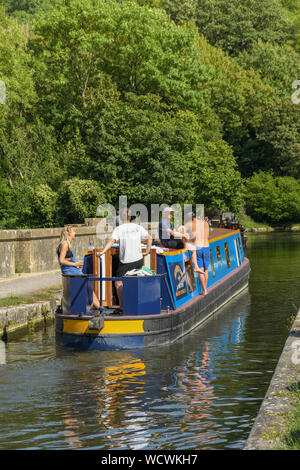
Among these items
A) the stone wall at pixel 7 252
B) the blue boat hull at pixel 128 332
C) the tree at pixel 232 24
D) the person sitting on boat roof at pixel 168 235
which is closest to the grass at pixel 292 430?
the blue boat hull at pixel 128 332

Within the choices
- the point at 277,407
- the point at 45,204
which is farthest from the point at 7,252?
the point at 45,204

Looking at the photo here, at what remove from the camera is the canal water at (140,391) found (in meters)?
7.89

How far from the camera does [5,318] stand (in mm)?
13891

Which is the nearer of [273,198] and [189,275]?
[189,275]

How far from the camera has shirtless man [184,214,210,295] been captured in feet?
52.6

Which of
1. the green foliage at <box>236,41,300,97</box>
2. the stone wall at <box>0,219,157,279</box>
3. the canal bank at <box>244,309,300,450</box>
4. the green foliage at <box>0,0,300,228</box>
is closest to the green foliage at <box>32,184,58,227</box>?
the green foliage at <box>0,0,300,228</box>

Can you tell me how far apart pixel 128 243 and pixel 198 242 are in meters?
3.47

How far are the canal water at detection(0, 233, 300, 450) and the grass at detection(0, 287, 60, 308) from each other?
2.52 ft

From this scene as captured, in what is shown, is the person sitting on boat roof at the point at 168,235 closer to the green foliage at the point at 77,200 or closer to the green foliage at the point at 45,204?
the green foliage at the point at 77,200

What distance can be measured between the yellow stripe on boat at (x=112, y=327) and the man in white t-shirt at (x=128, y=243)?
0.67 m

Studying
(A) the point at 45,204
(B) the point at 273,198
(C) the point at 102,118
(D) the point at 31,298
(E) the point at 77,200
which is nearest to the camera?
(D) the point at 31,298

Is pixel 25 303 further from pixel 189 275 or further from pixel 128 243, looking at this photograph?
pixel 189 275

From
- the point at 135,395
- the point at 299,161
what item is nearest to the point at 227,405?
the point at 135,395

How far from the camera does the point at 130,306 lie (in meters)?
12.5
